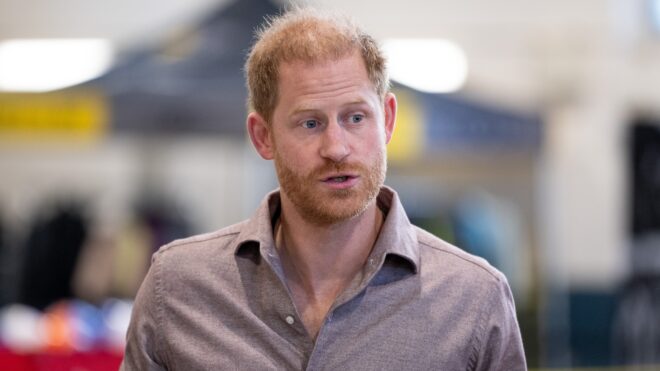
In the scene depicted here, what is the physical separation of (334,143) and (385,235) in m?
0.23

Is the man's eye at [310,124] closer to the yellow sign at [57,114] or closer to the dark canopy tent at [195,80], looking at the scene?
the dark canopy tent at [195,80]

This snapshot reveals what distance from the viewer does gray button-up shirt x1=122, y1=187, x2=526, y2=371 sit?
2.10m

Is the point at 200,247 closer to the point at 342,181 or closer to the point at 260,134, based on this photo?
the point at 260,134

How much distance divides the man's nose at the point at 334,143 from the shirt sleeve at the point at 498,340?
40 centimetres

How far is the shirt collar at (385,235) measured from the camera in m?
2.18

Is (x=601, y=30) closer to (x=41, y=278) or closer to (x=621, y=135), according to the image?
(x=621, y=135)

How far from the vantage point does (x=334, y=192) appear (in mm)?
2105

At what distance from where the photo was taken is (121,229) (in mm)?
9516

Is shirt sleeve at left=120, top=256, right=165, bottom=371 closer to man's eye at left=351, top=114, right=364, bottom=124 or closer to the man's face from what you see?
the man's face

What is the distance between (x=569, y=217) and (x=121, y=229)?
14.3ft

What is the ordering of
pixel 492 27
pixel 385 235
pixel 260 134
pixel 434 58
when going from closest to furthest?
pixel 385 235 → pixel 260 134 → pixel 434 58 → pixel 492 27

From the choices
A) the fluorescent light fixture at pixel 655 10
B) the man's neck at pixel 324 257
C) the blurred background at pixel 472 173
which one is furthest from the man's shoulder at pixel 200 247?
the fluorescent light fixture at pixel 655 10

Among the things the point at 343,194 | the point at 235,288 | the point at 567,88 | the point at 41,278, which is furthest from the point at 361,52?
the point at 567,88

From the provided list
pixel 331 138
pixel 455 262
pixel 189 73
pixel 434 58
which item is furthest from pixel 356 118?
pixel 434 58
